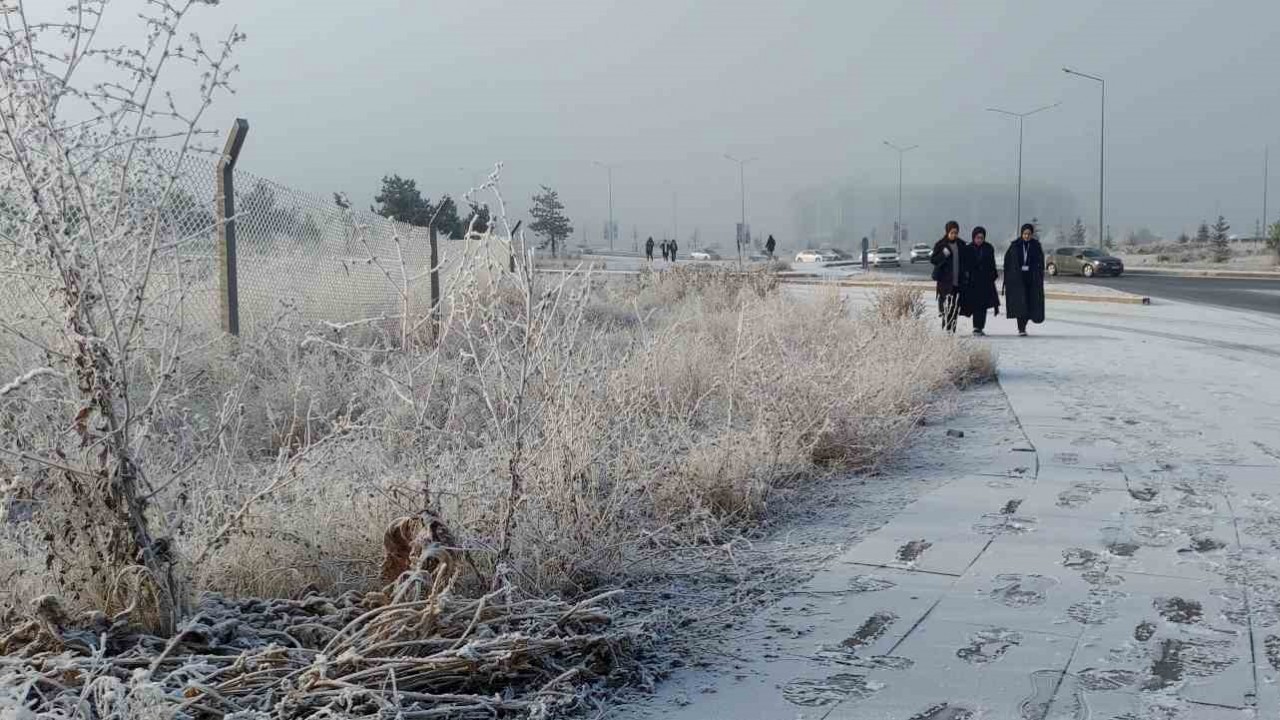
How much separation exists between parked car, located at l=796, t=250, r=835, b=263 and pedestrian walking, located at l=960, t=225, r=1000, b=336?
164ft

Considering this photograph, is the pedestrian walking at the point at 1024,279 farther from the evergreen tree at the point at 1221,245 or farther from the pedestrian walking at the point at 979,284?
the evergreen tree at the point at 1221,245

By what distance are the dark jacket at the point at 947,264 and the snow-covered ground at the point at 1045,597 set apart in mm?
6691

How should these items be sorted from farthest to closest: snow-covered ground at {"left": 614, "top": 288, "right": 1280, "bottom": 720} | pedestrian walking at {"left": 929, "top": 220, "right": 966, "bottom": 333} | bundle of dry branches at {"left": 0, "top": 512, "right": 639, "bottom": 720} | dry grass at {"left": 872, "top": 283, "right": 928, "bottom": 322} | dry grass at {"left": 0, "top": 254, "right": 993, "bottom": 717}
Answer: pedestrian walking at {"left": 929, "top": 220, "right": 966, "bottom": 333}, dry grass at {"left": 872, "top": 283, "right": 928, "bottom": 322}, snow-covered ground at {"left": 614, "top": 288, "right": 1280, "bottom": 720}, dry grass at {"left": 0, "top": 254, "right": 993, "bottom": 717}, bundle of dry branches at {"left": 0, "top": 512, "right": 639, "bottom": 720}

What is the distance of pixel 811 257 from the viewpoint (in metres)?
67.3

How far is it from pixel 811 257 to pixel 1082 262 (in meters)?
29.4

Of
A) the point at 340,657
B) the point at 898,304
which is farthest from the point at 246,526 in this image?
the point at 898,304

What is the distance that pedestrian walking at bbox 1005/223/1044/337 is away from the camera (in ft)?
47.3

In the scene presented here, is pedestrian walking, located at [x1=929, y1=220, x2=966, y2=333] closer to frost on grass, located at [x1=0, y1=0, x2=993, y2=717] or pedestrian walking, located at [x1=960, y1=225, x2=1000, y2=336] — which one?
pedestrian walking, located at [x1=960, y1=225, x2=1000, y2=336]

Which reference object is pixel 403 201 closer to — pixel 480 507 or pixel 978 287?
pixel 978 287

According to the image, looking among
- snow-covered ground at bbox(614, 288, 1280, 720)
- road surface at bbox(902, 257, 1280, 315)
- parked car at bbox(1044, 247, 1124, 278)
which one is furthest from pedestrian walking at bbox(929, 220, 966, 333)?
parked car at bbox(1044, 247, 1124, 278)

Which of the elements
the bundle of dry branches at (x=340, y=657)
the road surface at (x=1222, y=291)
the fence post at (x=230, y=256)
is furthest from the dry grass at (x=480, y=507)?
the road surface at (x=1222, y=291)

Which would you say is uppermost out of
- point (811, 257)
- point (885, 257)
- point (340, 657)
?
A: point (811, 257)

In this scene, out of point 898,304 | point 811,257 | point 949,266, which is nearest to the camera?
point 898,304

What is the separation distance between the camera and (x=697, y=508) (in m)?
4.77
